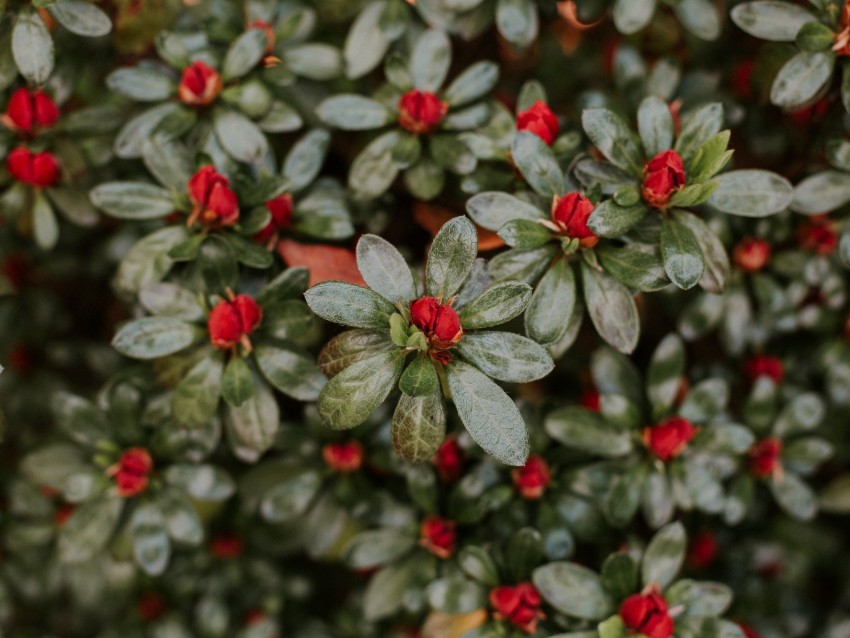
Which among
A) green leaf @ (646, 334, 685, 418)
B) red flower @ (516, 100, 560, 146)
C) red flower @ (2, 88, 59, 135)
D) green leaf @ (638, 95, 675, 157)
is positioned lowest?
green leaf @ (646, 334, 685, 418)

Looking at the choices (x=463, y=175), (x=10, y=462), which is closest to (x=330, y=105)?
(x=463, y=175)

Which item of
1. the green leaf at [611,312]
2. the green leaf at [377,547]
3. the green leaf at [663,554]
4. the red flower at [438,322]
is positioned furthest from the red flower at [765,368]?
the red flower at [438,322]

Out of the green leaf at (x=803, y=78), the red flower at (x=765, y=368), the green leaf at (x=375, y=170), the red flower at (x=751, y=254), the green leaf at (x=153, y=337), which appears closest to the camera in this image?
the green leaf at (x=153, y=337)

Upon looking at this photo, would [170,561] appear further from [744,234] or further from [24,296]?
[744,234]

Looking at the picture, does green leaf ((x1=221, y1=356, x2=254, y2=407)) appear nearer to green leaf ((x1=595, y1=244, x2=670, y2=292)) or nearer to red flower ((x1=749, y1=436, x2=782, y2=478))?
green leaf ((x1=595, y1=244, x2=670, y2=292))

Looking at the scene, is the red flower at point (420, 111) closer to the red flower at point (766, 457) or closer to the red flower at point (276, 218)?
the red flower at point (276, 218)

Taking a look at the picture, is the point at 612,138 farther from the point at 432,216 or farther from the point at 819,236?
the point at 819,236

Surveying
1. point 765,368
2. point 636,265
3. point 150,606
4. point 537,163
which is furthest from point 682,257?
point 150,606

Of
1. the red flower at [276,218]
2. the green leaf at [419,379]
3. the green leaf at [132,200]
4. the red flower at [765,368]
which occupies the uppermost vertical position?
the green leaf at [419,379]

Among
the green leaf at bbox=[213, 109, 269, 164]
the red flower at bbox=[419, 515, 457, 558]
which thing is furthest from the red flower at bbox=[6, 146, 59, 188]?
the red flower at bbox=[419, 515, 457, 558]
